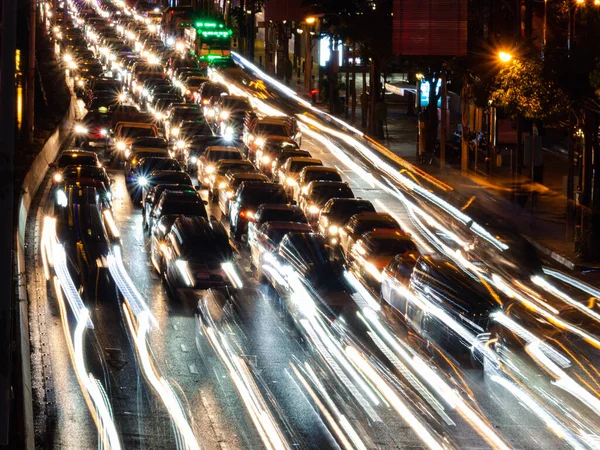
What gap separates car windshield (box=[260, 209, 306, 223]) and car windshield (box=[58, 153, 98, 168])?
35.3ft

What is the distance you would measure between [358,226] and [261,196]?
3.95 meters

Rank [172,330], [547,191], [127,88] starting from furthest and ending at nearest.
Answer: [127,88], [547,191], [172,330]

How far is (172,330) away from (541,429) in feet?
25.9

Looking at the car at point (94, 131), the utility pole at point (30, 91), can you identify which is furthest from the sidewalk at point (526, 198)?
the utility pole at point (30, 91)

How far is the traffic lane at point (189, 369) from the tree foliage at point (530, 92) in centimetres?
1311

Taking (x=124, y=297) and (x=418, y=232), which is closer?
(x=124, y=297)

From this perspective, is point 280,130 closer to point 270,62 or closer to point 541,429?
point 541,429

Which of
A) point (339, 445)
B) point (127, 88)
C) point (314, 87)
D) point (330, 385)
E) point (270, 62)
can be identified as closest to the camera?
point (339, 445)

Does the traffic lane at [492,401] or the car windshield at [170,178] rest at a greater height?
the car windshield at [170,178]

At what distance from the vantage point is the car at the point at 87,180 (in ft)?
108

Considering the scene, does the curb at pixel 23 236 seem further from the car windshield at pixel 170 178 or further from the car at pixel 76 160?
the car windshield at pixel 170 178

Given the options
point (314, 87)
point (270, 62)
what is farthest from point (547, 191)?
point (270, 62)

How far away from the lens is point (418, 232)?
3425 cm

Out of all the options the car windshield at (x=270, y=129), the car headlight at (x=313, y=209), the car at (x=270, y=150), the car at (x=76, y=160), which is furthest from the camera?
the car windshield at (x=270, y=129)
